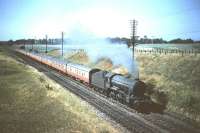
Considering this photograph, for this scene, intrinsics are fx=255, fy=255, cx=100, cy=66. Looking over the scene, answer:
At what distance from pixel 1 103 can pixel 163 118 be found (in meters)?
17.1

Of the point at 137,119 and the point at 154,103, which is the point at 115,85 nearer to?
the point at 154,103

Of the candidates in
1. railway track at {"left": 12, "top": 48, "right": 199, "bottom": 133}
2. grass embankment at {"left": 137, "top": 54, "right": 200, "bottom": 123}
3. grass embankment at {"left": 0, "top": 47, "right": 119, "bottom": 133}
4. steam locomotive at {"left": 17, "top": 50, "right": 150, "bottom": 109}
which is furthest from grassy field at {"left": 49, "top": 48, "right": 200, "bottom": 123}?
grass embankment at {"left": 0, "top": 47, "right": 119, "bottom": 133}

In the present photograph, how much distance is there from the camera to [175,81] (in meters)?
35.4

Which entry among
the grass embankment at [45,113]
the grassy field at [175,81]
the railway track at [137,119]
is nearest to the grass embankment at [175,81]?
the grassy field at [175,81]

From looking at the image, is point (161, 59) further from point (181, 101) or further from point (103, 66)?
point (181, 101)

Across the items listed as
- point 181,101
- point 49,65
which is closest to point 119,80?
point 181,101

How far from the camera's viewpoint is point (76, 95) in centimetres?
3353

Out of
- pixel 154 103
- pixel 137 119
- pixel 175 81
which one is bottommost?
pixel 137 119

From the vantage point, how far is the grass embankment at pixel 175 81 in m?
26.7

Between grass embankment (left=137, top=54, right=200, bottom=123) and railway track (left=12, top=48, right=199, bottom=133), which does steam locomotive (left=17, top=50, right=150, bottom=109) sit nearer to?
railway track (left=12, top=48, right=199, bottom=133)

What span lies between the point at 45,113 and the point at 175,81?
63.5 ft

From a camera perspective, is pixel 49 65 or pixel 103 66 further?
pixel 49 65

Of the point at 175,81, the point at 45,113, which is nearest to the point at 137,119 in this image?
the point at 45,113

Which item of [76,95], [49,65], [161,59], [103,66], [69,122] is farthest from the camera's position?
[49,65]
